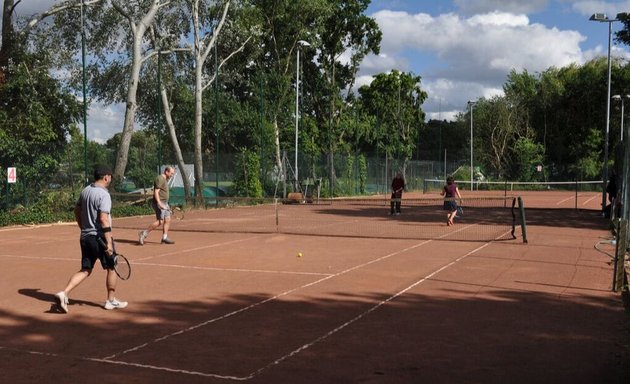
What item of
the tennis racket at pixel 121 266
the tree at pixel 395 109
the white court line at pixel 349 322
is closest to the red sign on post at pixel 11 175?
the tennis racket at pixel 121 266

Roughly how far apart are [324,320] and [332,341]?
87 centimetres

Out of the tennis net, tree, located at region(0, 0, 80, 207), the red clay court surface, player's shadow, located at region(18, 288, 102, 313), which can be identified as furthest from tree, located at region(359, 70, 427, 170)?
player's shadow, located at region(18, 288, 102, 313)

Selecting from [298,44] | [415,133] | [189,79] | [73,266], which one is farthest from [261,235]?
[415,133]

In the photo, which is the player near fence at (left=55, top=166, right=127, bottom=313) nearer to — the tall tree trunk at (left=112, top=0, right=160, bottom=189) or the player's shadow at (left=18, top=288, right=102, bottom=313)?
the player's shadow at (left=18, top=288, right=102, bottom=313)

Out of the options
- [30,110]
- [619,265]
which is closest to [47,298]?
[619,265]

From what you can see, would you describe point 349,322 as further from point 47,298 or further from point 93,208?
point 47,298

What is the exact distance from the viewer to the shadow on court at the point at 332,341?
535cm

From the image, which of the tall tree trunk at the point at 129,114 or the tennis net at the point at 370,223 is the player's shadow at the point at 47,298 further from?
the tall tree trunk at the point at 129,114

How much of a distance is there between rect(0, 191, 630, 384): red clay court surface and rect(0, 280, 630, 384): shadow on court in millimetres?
21

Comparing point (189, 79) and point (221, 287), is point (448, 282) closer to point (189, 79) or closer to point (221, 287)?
point (221, 287)

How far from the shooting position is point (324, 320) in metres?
7.18

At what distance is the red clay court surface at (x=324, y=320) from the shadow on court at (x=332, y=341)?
0.02m

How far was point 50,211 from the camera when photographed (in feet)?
71.4

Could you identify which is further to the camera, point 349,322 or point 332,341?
point 349,322
